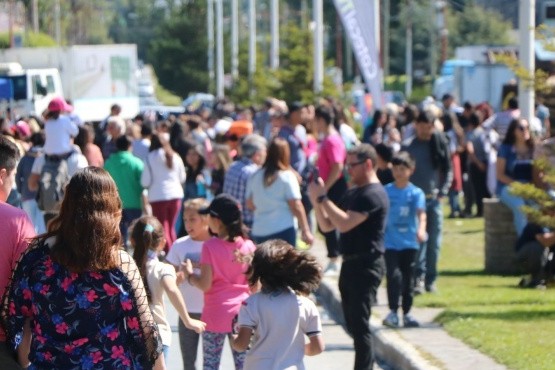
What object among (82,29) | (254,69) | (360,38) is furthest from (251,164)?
(82,29)

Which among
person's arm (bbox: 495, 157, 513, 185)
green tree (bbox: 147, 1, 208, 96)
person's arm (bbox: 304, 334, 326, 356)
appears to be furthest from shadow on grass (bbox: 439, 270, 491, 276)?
green tree (bbox: 147, 1, 208, 96)

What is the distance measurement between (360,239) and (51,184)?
5.58 m

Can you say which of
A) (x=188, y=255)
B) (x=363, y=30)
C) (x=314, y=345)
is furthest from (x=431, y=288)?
(x=363, y=30)

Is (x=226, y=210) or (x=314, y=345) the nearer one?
(x=314, y=345)

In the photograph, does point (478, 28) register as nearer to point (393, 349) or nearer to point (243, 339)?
point (393, 349)

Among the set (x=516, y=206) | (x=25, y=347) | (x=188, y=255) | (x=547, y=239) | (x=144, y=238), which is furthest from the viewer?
(x=516, y=206)

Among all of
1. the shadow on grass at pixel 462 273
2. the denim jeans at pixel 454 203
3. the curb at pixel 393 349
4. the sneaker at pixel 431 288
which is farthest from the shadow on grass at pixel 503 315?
the denim jeans at pixel 454 203

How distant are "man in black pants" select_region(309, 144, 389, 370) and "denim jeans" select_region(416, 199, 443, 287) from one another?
422cm

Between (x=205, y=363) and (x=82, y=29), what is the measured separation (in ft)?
333

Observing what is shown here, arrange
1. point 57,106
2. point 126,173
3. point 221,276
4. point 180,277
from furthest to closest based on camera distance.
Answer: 1. point 126,173
2. point 57,106
3. point 221,276
4. point 180,277

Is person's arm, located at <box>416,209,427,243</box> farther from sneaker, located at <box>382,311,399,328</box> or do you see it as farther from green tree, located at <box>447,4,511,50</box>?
green tree, located at <box>447,4,511,50</box>

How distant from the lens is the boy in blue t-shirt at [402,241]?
1284 centimetres

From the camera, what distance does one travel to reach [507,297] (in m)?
14.3

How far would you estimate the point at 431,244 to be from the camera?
15.0m
